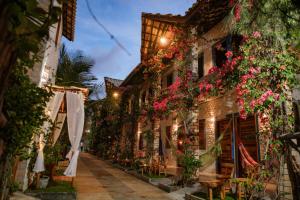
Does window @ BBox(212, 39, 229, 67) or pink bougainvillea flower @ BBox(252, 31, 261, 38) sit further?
window @ BBox(212, 39, 229, 67)

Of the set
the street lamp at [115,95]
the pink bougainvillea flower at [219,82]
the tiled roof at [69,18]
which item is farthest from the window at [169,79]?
the street lamp at [115,95]

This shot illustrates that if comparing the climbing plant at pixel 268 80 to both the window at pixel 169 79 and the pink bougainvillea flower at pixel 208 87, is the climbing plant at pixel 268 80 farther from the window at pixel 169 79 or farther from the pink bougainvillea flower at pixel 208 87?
the window at pixel 169 79

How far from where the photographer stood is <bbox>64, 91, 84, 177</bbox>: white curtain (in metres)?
8.43

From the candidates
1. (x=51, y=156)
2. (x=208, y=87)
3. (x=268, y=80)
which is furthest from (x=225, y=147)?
(x=51, y=156)

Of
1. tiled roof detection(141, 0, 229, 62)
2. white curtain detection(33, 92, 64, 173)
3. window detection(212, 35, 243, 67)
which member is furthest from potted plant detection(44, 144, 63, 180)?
tiled roof detection(141, 0, 229, 62)

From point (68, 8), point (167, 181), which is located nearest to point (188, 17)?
point (68, 8)

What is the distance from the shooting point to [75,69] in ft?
44.2

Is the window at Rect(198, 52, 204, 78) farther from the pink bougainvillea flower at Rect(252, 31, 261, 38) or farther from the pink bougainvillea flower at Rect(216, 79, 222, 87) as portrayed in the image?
the pink bougainvillea flower at Rect(252, 31, 261, 38)

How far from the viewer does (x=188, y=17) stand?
12.4m

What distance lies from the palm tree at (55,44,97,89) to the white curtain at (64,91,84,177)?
411 cm

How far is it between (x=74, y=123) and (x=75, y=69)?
5.52 metres

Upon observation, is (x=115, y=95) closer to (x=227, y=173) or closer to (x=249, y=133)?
(x=227, y=173)

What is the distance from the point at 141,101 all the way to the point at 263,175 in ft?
49.2

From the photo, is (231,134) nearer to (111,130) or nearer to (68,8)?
(68,8)
